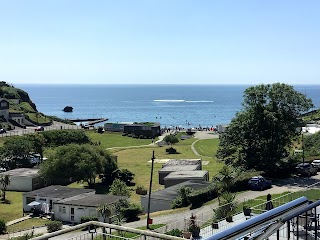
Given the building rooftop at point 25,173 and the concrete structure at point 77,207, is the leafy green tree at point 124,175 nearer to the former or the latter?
the building rooftop at point 25,173

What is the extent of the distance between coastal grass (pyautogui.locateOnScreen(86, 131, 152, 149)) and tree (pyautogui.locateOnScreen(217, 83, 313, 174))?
37118 mm

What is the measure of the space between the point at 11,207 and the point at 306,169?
79.7 feet

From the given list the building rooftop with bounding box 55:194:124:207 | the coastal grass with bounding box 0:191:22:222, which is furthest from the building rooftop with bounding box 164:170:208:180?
the coastal grass with bounding box 0:191:22:222

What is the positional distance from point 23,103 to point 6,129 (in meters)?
39.8

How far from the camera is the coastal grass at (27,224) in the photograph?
95.0 ft

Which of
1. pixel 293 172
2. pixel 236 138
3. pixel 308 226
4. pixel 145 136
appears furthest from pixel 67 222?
pixel 145 136

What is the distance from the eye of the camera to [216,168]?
48.3 metres

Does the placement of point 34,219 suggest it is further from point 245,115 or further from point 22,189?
point 245,115

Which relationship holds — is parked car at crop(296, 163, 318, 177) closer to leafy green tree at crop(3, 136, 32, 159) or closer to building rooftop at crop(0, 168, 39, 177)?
building rooftop at crop(0, 168, 39, 177)

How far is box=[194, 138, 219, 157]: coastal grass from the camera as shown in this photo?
6249cm

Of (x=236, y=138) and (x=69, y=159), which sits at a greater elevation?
(x=236, y=138)

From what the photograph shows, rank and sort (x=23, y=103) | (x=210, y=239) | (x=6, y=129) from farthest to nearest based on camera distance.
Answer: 1. (x=23, y=103)
2. (x=6, y=129)
3. (x=210, y=239)

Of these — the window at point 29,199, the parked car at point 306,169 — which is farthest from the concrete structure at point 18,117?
the parked car at point 306,169

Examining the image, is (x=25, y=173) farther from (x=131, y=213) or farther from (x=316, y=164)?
(x=316, y=164)
